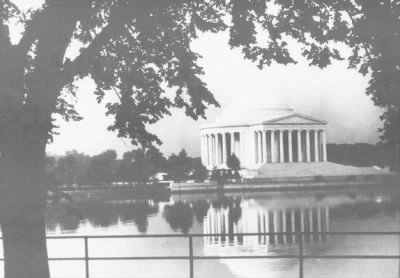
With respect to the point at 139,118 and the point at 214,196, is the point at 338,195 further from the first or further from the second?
the point at 139,118

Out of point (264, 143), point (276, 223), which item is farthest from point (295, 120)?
point (276, 223)

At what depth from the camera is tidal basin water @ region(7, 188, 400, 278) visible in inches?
944

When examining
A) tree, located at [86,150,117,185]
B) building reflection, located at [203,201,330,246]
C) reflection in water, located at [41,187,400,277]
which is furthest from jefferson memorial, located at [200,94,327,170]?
tree, located at [86,150,117,185]

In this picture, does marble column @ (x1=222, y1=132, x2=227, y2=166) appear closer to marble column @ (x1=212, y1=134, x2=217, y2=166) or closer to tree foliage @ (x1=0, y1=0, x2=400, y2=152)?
marble column @ (x1=212, y1=134, x2=217, y2=166)

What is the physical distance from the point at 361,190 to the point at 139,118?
7297cm

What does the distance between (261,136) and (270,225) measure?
7906 centimetres

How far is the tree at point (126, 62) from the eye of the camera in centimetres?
1342

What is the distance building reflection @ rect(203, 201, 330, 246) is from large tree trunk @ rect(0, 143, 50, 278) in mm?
24860

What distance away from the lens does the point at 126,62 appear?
1661cm

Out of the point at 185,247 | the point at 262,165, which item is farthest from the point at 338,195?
the point at 185,247

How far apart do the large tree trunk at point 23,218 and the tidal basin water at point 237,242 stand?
689mm

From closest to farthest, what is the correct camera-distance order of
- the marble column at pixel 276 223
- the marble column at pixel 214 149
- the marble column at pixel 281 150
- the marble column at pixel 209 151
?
the marble column at pixel 276 223
the marble column at pixel 281 150
the marble column at pixel 209 151
the marble column at pixel 214 149

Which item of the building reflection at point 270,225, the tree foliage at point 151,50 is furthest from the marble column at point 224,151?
the tree foliage at point 151,50

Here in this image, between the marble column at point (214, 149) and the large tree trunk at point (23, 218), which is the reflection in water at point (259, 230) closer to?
the large tree trunk at point (23, 218)
